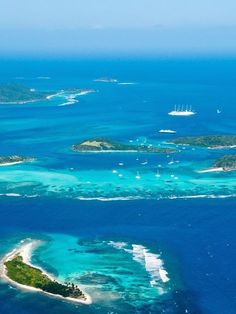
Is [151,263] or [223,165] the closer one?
[151,263]

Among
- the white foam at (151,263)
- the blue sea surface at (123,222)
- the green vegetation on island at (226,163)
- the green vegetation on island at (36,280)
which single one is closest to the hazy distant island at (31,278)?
the green vegetation on island at (36,280)

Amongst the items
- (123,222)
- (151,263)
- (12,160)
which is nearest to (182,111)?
(12,160)

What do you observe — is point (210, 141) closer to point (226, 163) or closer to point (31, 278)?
point (226, 163)

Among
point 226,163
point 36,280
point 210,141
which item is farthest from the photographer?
point 210,141

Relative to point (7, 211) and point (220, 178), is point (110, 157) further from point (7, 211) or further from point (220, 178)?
point (7, 211)

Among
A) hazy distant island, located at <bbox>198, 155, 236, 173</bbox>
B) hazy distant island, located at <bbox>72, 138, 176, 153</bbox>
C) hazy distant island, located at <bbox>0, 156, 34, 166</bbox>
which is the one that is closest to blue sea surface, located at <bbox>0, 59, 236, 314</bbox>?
hazy distant island, located at <bbox>198, 155, 236, 173</bbox>

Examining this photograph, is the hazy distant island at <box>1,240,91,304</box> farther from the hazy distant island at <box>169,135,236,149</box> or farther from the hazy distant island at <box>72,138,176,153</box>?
the hazy distant island at <box>169,135,236,149</box>

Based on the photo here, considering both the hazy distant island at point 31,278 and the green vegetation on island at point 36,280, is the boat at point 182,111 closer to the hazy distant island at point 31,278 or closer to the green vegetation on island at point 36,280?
the hazy distant island at point 31,278
